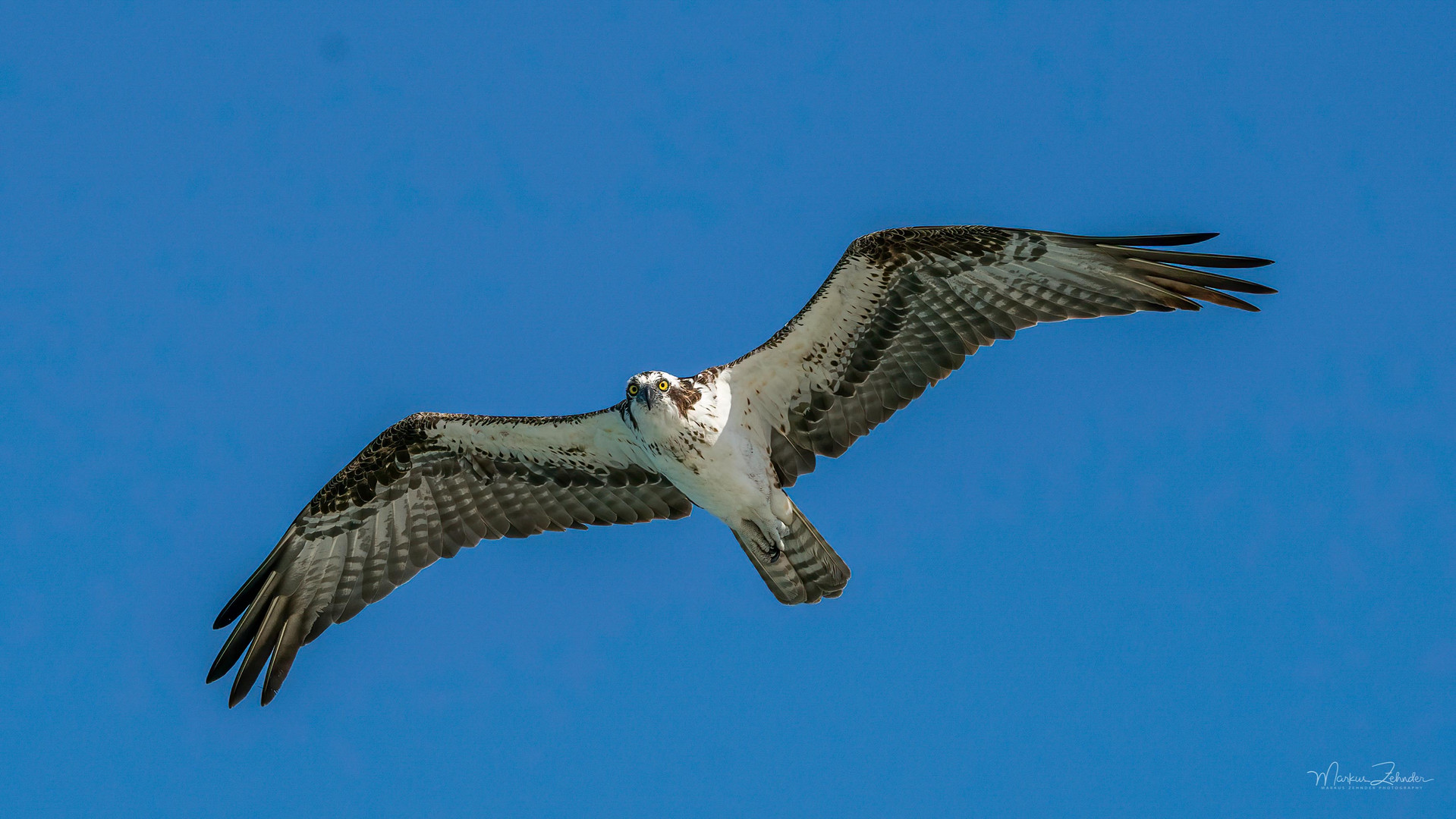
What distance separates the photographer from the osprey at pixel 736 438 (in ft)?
40.0

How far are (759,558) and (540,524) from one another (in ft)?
8.66

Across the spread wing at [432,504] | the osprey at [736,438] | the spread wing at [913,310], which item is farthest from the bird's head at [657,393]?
the spread wing at [432,504]

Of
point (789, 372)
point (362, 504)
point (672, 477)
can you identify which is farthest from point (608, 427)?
point (362, 504)

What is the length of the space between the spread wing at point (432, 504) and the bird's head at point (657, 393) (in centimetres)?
153

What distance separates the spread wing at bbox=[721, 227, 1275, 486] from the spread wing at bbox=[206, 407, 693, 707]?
5.68 ft

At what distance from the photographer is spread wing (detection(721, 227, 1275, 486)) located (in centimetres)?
1220

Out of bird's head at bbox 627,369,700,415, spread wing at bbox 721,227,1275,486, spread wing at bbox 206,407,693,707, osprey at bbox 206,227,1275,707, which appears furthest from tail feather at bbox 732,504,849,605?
bird's head at bbox 627,369,700,415

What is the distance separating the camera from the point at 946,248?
40.3 feet

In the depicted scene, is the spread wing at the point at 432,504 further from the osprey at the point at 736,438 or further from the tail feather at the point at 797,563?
the tail feather at the point at 797,563

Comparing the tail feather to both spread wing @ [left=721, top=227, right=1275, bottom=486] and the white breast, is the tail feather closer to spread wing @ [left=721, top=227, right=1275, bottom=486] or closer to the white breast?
the white breast

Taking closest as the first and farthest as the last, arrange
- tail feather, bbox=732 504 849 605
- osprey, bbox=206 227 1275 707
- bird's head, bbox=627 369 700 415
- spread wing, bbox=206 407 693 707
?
bird's head, bbox=627 369 700 415, osprey, bbox=206 227 1275 707, tail feather, bbox=732 504 849 605, spread wing, bbox=206 407 693 707

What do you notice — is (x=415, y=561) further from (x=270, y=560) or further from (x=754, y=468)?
(x=754, y=468)

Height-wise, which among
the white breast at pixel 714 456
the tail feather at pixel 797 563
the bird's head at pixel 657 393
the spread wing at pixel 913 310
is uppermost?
the spread wing at pixel 913 310

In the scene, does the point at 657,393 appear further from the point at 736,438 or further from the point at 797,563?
the point at 797,563
